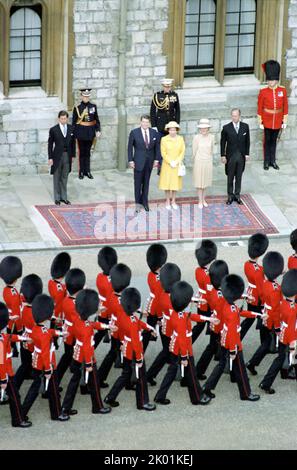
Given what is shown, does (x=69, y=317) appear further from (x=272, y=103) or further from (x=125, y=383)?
(x=272, y=103)

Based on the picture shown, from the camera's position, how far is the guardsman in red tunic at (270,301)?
70.8 feet

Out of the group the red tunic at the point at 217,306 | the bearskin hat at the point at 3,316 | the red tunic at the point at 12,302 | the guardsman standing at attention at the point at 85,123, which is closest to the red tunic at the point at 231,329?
the red tunic at the point at 217,306

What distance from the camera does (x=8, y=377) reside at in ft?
65.2

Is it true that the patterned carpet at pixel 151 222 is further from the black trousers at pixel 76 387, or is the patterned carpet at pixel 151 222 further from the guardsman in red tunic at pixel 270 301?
the black trousers at pixel 76 387

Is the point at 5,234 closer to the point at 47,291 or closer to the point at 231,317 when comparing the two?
the point at 47,291

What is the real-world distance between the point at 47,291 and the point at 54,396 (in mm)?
3708

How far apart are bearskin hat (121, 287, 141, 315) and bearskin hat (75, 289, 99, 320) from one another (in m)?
0.36

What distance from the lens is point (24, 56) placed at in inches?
1124

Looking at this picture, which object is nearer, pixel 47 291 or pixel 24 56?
pixel 47 291

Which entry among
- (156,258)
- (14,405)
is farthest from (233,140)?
(14,405)

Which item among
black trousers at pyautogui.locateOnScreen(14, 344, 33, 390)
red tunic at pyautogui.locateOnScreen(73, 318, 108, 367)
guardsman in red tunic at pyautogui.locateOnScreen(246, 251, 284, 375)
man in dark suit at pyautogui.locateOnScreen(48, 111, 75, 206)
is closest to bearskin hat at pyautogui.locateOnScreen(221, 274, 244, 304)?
guardsman in red tunic at pyautogui.locateOnScreen(246, 251, 284, 375)

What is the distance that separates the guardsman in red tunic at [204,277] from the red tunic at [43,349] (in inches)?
102

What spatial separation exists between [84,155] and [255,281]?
22.9ft

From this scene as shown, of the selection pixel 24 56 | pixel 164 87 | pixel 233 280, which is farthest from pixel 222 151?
pixel 233 280
